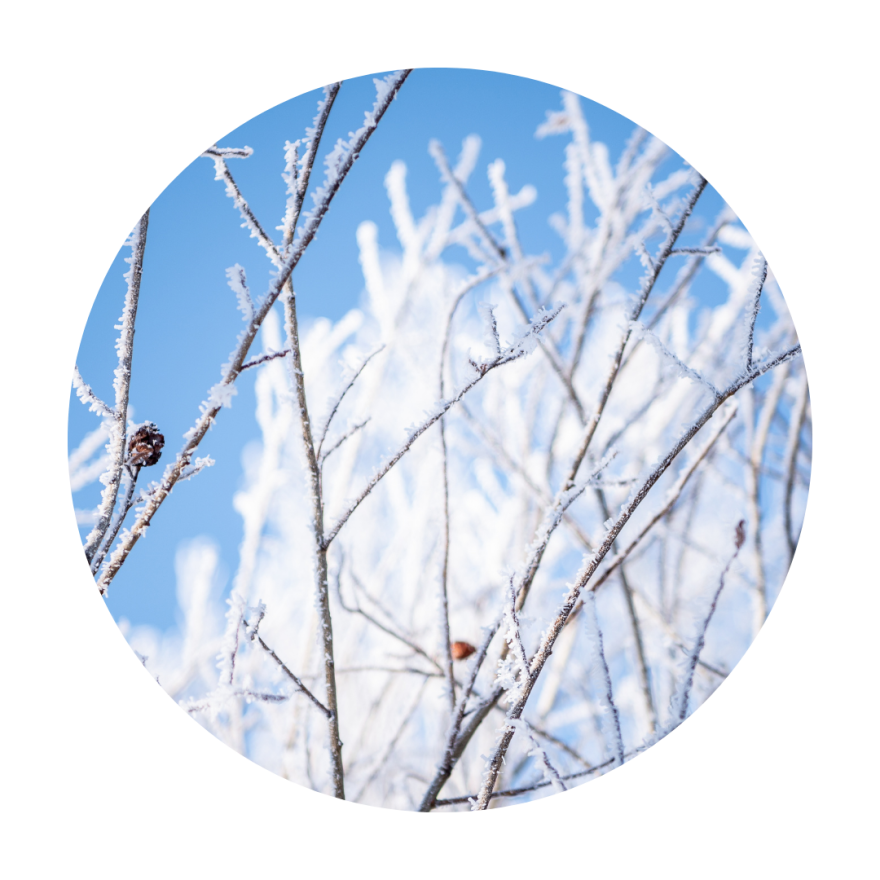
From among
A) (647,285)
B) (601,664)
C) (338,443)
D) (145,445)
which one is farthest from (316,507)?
(647,285)

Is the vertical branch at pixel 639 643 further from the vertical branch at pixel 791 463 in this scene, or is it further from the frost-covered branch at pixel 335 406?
the frost-covered branch at pixel 335 406

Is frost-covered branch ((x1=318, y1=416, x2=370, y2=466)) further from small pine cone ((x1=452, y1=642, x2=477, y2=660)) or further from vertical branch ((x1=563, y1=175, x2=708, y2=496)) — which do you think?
small pine cone ((x1=452, y1=642, x2=477, y2=660))

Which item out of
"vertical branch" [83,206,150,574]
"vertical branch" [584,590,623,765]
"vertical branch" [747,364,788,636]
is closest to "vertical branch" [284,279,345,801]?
"vertical branch" [83,206,150,574]

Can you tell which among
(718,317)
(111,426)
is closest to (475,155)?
(718,317)

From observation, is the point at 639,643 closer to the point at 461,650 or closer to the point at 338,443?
the point at 461,650

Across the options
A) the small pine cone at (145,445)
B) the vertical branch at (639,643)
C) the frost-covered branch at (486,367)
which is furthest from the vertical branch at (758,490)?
the small pine cone at (145,445)

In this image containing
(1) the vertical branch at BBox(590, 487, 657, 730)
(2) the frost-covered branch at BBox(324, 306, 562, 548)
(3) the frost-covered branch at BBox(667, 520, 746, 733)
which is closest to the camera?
(2) the frost-covered branch at BBox(324, 306, 562, 548)
